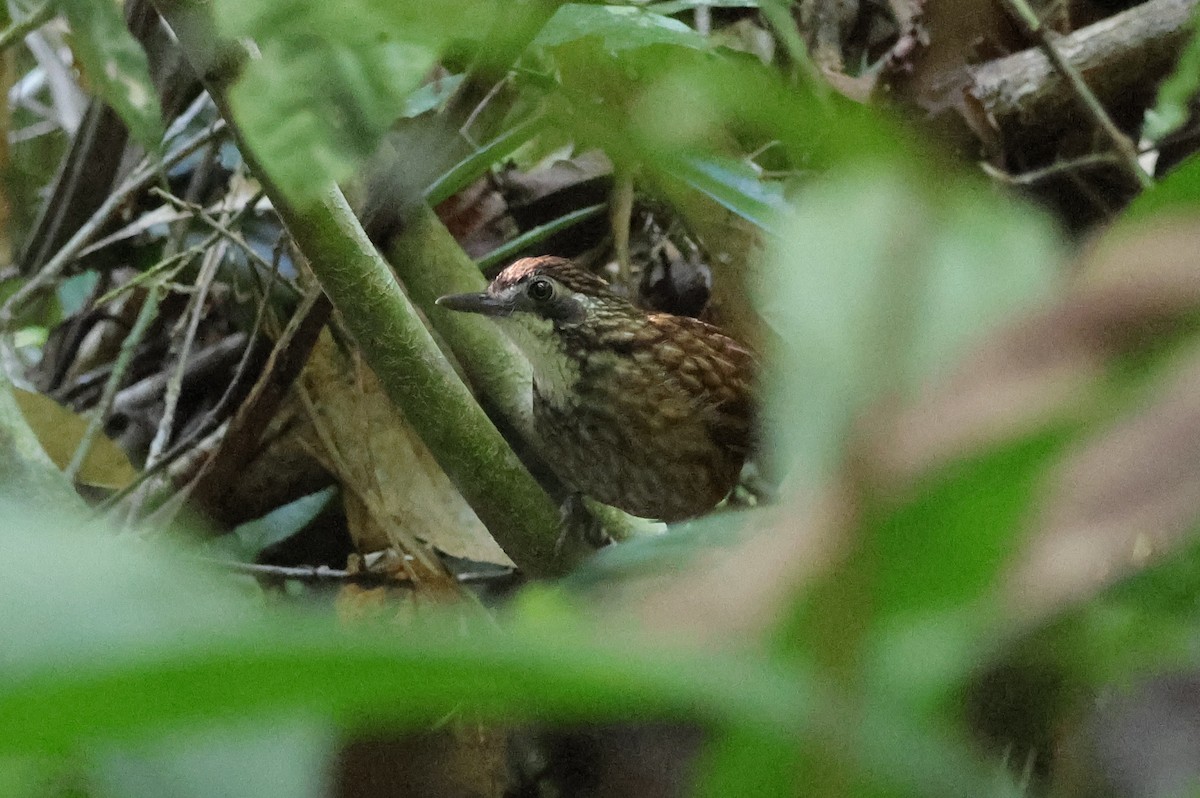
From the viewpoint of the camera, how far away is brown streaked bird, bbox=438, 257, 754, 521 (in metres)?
1.95

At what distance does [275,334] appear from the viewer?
2082 millimetres

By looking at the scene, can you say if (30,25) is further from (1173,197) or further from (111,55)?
(1173,197)

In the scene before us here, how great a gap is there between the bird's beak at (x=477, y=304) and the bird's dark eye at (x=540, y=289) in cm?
8

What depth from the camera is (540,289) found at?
1977 mm

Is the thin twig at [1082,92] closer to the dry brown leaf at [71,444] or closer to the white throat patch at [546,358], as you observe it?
the white throat patch at [546,358]

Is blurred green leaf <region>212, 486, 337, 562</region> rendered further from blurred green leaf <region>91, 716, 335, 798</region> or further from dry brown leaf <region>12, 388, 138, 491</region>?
blurred green leaf <region>91, 716, 335, 798</region>

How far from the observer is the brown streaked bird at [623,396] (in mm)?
1954

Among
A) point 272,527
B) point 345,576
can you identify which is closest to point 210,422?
point 272,527

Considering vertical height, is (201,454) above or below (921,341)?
below

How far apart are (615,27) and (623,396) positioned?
1224mm

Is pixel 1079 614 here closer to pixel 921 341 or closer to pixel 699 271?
pixel 921 341

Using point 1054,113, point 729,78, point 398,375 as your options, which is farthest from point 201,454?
point 729,78

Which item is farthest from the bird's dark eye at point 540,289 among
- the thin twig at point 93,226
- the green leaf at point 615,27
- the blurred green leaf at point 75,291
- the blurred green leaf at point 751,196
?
the blurred green leaf at point 75,291

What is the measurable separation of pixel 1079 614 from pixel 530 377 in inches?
65.7
